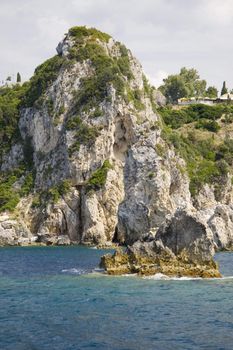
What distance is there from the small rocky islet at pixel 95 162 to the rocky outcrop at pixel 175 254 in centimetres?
2385

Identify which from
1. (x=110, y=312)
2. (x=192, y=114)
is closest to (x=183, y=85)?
(x=192, y=114)

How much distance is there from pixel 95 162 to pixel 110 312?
5811 cm

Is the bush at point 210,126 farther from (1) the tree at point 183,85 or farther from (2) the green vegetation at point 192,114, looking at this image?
(1) the tree at point 183,85

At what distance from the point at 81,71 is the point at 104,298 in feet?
219

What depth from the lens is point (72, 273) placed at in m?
42.7

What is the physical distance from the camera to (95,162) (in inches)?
3342

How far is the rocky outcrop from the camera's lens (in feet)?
132

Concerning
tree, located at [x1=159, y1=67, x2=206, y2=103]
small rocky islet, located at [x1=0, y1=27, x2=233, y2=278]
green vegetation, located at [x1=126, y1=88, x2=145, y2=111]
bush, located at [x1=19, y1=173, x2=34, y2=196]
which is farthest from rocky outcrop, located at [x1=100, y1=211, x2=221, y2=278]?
tree, located at [x1=159, y1=67, x2=206, y2=103]

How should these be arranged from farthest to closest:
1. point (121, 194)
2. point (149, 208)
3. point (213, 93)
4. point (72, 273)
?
point (213, 93) < point (121, 194) < point (149, 208) < point (72, 273)

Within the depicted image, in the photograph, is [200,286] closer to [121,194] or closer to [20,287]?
[20,287]

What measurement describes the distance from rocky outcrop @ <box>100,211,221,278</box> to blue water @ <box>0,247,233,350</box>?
2140 mm

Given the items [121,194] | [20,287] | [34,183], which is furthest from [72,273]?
[34,183]

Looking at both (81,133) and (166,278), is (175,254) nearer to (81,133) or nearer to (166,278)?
(166,278)

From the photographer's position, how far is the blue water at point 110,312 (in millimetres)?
21938
